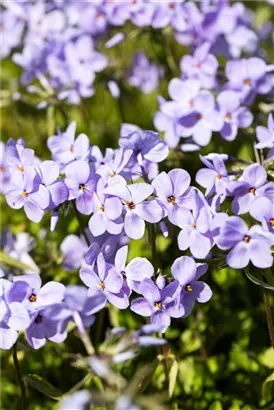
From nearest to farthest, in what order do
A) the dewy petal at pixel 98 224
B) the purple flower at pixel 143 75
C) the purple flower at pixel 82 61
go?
the dewy petal at pixel 98 224 → the purple flower at pixel 82 61 → the purple flower at pixel 143 75

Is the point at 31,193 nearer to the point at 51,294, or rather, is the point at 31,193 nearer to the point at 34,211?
the point at 34,211

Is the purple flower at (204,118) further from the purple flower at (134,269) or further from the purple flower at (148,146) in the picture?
the purple flower at (134,269)

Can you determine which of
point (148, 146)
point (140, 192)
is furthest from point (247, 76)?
point (140, 192)

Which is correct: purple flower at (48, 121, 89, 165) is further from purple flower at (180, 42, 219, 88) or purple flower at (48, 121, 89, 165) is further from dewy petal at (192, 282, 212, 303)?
purple flower at (180, 42, 219, 88)

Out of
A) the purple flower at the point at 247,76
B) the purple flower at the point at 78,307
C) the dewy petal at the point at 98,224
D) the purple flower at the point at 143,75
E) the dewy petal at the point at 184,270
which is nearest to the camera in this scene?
the purple flower at the point at 78,307

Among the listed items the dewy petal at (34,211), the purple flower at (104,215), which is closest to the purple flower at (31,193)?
the dewy petal at (34,211)

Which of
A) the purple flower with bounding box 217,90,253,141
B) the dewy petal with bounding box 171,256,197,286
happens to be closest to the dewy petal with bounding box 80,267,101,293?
the dewy petal with bounding box 171,256,197,286
